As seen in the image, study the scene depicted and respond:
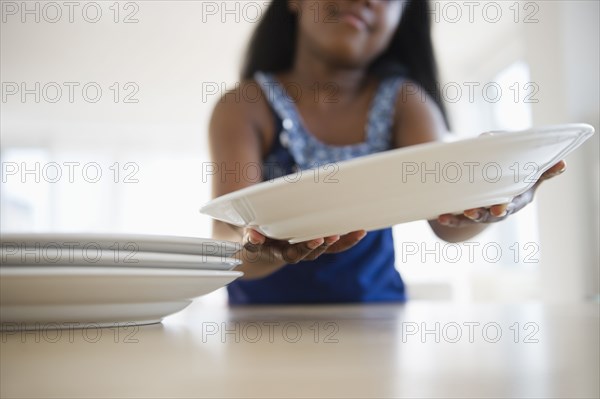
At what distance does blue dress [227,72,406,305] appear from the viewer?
1.36 metres

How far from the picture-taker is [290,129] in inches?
56.7

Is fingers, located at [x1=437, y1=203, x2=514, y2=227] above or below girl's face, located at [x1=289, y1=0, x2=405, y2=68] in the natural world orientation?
below

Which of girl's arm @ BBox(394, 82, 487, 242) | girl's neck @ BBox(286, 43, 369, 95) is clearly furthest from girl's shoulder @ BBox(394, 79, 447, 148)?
girl's neck @ BBox(286, 43, 369, 95)

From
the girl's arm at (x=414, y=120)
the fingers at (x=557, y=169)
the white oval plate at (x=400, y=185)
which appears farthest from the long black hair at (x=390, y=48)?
the white oval plate at (x=400, y=185)

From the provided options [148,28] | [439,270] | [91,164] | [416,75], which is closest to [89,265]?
[416,75]

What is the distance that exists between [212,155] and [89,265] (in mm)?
968

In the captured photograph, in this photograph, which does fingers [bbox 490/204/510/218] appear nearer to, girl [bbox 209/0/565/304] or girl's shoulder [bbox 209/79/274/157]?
girl [bbox 209/0/565/304]

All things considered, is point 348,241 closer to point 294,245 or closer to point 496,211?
point 294,245

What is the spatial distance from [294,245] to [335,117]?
0.80 m

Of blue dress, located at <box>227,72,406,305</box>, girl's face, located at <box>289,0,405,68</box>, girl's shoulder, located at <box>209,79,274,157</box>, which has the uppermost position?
girl's face, located at <box>289,0,405,68</box>

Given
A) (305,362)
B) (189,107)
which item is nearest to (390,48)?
(305,362)

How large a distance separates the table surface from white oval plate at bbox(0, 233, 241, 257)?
0.06 m

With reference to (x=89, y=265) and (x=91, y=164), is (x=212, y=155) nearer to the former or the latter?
(x=89, y=265)

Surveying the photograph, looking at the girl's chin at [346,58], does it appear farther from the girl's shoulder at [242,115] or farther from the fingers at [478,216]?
the fingers at [478,216]
